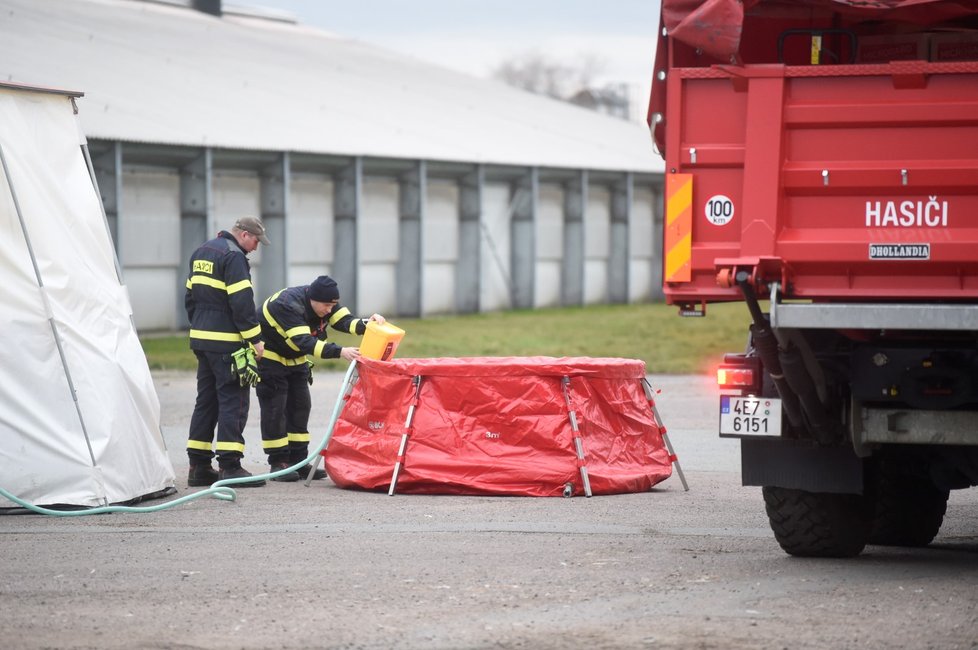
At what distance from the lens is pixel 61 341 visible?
9.97m

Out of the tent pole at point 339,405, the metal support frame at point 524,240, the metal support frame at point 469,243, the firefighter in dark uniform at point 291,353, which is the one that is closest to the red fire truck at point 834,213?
the tent pole at point 339,405

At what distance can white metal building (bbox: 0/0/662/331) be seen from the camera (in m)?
27.8

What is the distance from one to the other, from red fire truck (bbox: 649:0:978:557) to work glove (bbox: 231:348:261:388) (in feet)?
13.4

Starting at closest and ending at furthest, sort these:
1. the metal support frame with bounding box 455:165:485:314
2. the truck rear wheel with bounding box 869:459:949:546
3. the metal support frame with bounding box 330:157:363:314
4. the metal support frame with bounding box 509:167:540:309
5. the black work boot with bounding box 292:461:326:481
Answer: the truck rear wheel with bounding box 869:459:949:546 < the black work boot with bounding box 292:461:326:481 < the metal support frame with bounding box 330:157:363:314 < the metal support frame with bounding box 455:165:485:314 < the metal support frame with bounding box 509:167:540:309

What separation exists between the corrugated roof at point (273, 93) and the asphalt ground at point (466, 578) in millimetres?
17491

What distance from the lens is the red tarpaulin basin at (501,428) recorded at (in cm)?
1052

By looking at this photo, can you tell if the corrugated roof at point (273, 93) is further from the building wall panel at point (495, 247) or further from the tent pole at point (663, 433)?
the tent pole at point (663, 433)

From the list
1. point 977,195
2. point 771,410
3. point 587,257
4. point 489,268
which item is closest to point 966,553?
point 771,410

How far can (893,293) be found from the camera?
7.37 metres

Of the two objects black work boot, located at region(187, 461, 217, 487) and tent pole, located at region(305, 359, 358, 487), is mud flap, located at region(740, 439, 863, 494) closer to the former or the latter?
tent pole, located at region(305, 359, 358, 487)

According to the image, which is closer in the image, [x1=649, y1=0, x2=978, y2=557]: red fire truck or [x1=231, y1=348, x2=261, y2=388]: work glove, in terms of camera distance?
[x1=649, y1=0, x2=978, y2=557]: red fire truck

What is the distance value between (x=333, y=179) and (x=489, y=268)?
5.62 m

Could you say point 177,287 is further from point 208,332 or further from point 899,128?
point 899,128

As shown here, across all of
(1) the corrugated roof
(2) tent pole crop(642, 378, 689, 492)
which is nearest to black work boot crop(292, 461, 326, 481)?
(2) tent pole crop(642, 378, 689, 492)
